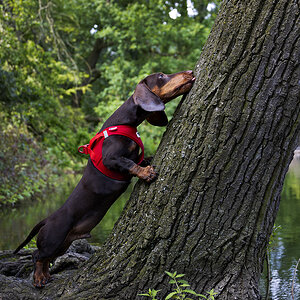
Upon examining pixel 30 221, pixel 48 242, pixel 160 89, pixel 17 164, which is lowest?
pixel 30 221

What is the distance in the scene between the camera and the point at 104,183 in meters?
3.21

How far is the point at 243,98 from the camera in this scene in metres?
2.66

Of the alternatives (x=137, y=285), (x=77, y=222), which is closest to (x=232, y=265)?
(x=137, y=285)

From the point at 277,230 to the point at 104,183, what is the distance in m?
2.26

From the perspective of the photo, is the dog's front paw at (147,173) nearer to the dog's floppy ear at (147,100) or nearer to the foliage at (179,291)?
the dog's floppy ear at (147,100)

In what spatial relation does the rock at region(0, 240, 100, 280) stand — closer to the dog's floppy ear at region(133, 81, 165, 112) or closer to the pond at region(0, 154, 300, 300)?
the dog's floppy ear at region(133, 81, 165, 112)

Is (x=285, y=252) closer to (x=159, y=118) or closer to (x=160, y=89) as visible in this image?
(x=159, y=118)

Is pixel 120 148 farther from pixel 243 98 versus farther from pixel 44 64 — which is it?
pixel 44 64

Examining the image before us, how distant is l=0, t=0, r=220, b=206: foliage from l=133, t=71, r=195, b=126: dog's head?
295 inches

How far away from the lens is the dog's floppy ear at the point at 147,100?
3.10 m

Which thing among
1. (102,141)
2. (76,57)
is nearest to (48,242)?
(102,141)

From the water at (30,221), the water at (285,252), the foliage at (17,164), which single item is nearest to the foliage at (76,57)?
the foliage at (17,164)

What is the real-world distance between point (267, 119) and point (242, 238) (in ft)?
2.53

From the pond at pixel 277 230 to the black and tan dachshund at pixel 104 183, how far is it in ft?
5.11
